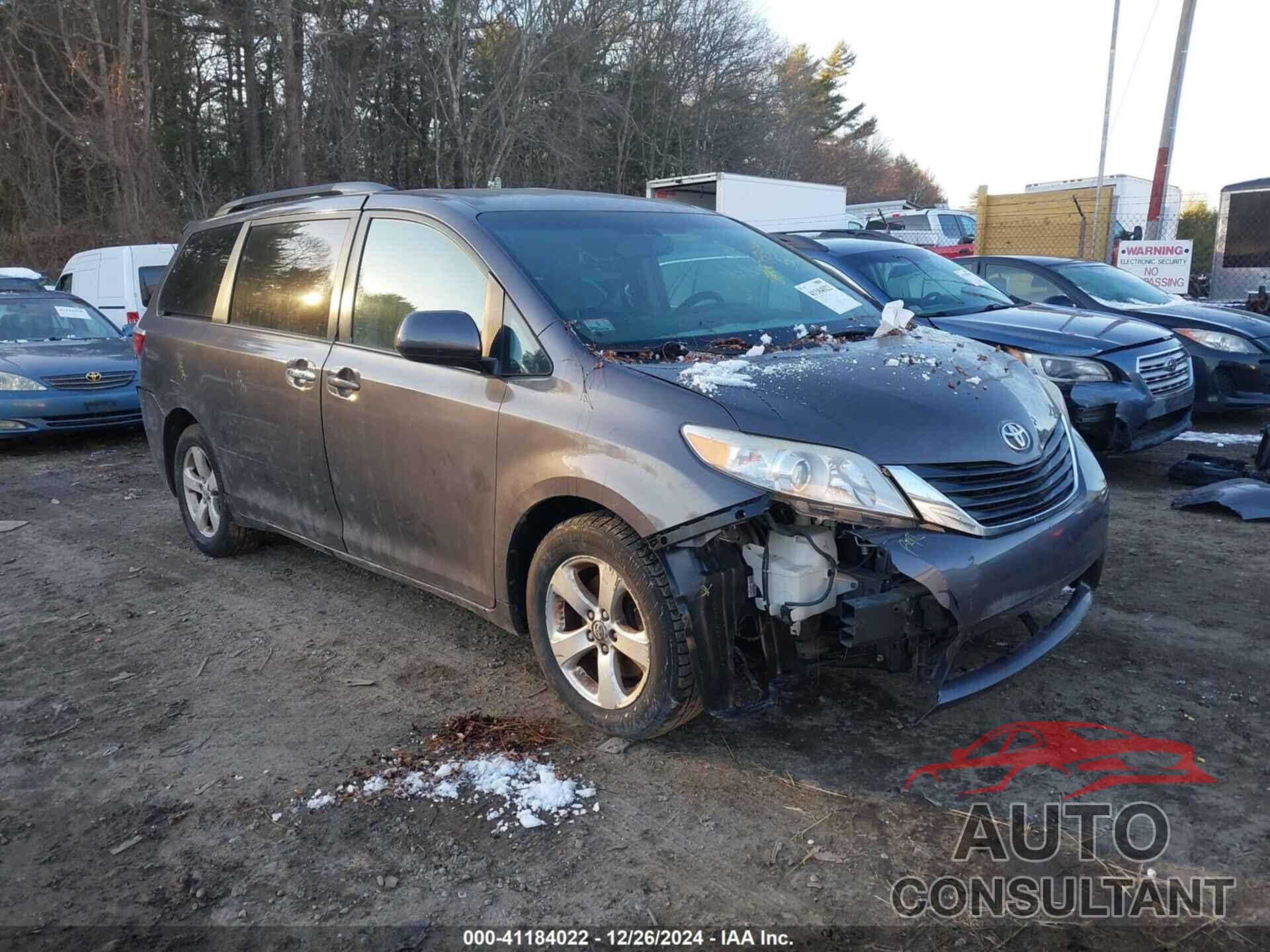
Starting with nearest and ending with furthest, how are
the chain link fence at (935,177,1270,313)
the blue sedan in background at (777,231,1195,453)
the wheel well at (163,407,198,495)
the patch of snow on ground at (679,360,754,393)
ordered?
the patch of snow on ground at (679,360,754,393)
the wheel well at (163,407,198,495)
the blue sedan in background at (777,231,1195,453)
the chain link fence at (935,177,1270,313)

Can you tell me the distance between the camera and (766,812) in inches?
117

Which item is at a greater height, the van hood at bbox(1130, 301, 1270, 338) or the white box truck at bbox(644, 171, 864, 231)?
the white box truck at bbox(644, 171, 864, 231)

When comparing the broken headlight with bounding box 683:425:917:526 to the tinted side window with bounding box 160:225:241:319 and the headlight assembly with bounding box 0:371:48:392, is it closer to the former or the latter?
the tinted side window with bounding box 160:225:241:319

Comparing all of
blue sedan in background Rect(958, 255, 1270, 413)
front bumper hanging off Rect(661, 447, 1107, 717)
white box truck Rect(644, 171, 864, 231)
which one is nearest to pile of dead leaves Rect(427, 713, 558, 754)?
front bumper hanging off Rect(661, 447, 1107, 717)

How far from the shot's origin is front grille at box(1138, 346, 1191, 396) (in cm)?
664

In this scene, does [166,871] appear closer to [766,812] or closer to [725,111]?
[766,812]

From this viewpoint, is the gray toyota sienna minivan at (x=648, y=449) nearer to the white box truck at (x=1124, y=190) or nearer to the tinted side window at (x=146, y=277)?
the tinted side window at (x=146, y=277)

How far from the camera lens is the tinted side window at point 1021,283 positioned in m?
8.85

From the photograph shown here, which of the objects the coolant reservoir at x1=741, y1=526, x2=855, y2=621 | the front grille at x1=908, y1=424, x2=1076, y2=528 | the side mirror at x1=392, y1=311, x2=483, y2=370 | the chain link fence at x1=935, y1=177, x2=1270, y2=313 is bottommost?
the coolant reservoir at x1=741, y1=526, x2=855, y2=621

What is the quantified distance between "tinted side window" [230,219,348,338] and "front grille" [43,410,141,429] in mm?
5213

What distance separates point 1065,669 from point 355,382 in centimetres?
308

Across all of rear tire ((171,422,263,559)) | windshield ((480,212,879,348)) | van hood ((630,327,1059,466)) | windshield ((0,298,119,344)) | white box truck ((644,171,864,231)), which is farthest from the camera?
white box truck ((644,171,864,231))

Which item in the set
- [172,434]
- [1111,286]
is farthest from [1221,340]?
[172,434]

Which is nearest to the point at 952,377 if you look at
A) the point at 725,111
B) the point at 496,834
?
the point at 496,834
